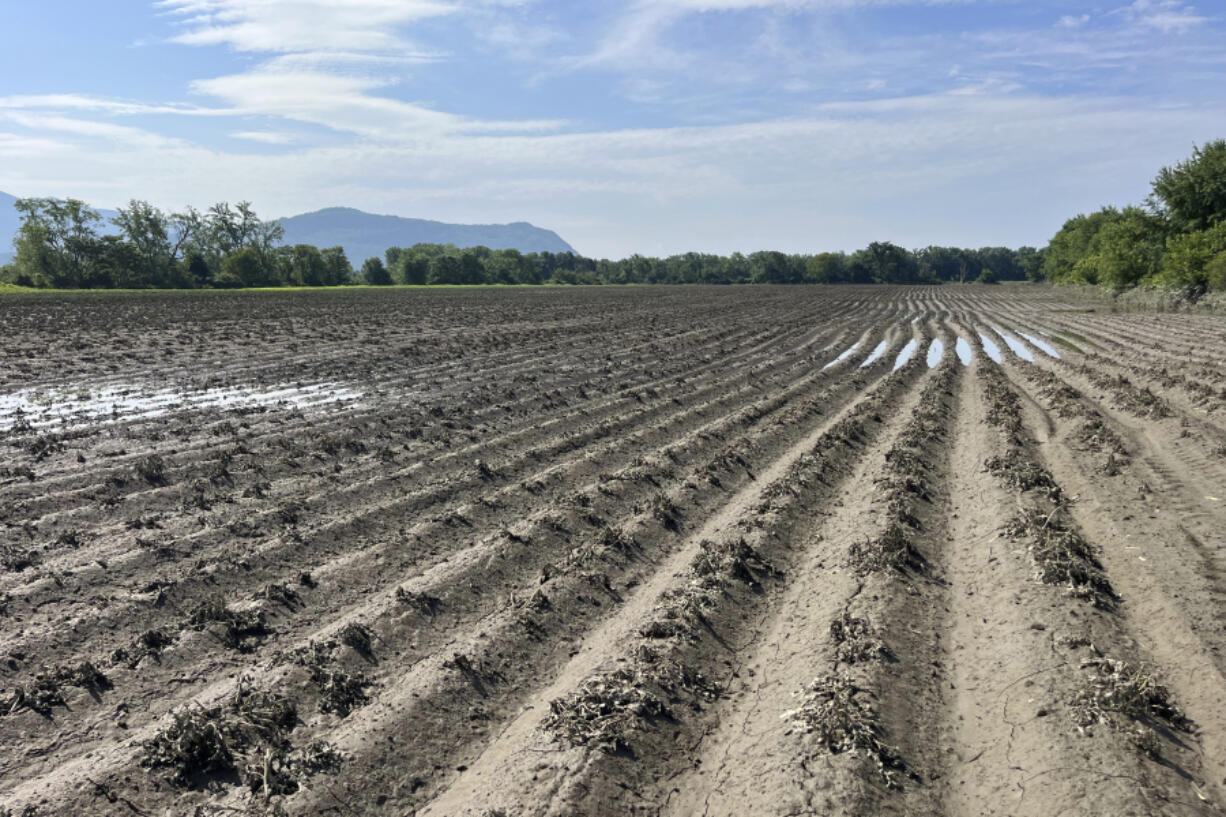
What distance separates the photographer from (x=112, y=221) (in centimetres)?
10038

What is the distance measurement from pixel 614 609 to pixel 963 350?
83.2 ft

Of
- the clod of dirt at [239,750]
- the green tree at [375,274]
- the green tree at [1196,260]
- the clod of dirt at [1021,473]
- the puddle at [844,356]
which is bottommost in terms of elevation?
the clod of dirt at [239,750]

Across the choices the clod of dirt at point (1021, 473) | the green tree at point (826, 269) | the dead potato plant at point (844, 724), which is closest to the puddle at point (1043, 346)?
the clod of dirt at point (1021, 473)

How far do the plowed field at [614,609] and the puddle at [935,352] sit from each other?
8.44 meters

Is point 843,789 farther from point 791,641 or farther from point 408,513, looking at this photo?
point 408,513

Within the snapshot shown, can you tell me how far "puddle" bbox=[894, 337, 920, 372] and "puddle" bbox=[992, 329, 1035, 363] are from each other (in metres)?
3.57

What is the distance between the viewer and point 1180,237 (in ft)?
132

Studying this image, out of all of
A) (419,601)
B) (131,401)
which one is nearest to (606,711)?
(419,601)

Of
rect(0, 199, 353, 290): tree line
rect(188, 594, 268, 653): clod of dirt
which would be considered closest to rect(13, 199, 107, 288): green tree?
rect(0, 199, 353, 290): tree line

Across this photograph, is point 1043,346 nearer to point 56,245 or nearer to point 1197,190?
point 1197,190

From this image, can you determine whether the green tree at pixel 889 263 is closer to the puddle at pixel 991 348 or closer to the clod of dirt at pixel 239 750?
the puddle at pixel 991 348

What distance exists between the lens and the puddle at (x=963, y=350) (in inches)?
975

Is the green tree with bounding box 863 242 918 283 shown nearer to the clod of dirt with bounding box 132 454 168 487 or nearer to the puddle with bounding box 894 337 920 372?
the puddle with bounding box 894 337 920 372

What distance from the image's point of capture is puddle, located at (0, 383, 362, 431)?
14922mm
